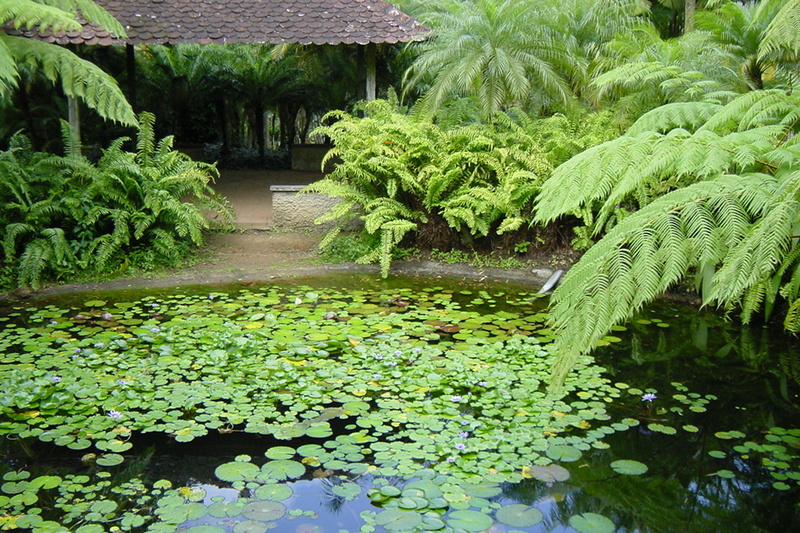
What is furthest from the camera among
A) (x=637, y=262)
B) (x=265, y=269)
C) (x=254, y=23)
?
(x=254, y=23)

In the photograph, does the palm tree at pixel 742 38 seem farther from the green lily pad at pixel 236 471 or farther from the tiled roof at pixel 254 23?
the green lily pad at pixel 236 471

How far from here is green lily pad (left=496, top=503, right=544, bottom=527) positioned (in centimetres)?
328

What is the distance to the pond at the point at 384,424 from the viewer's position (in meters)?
3.39

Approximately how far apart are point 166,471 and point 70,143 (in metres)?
5.82

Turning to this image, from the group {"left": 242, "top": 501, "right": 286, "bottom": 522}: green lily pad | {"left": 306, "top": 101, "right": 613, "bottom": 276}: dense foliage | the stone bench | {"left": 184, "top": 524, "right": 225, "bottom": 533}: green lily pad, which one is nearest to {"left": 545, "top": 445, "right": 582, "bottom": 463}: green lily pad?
{"left": 242, "top": 501, "right": 286, "bottom": 522}: green lily pad

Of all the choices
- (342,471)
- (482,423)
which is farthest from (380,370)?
(342,471)

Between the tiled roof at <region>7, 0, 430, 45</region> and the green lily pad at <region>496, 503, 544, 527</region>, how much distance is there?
721cm

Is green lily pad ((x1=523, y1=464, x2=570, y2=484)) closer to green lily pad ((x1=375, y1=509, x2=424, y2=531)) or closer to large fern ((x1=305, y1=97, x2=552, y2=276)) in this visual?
green lily pad ((x1=375, y1=509, x2=424, y2=531))

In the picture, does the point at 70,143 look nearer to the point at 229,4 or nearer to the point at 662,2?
the point at 229,4

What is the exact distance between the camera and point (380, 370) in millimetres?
5012

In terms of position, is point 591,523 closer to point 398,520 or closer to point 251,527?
point 398,520

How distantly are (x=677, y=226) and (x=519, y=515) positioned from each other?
4.86 ft

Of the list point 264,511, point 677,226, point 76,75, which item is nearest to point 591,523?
point 677,226

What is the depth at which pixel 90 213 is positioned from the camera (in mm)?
7570
